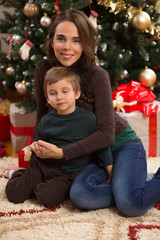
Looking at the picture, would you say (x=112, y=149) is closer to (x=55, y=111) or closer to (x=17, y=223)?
(x=55, y=111)

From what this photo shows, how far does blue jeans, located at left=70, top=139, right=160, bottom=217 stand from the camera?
143 cm

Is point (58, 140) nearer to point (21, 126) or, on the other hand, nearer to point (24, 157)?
point (24, 157)

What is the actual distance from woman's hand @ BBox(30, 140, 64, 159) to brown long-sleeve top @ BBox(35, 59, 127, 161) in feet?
0.10

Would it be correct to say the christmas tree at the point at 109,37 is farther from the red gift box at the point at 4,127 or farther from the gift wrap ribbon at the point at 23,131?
the red gift box at the point at 4,127

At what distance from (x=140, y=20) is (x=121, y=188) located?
4.14 feet

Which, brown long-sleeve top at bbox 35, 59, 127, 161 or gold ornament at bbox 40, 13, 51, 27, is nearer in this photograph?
brown long-sleeve top at bbox 35, 59, 127, 161

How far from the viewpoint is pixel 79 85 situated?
158 cm

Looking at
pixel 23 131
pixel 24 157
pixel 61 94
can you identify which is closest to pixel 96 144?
pixel 61 94

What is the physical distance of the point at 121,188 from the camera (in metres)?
1.46

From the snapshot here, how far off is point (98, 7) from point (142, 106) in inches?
34.4

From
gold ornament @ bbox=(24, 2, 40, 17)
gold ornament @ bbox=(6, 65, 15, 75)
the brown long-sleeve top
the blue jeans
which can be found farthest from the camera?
gold ornament @ bbox=(6, 65, 15, 75)

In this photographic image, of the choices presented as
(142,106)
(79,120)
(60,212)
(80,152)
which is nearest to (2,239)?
(60,212)

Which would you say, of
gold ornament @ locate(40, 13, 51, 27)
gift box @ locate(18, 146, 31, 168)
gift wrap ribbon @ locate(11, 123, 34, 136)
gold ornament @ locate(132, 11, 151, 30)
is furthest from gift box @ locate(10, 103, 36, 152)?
gold ornament @ locate(132, 11, 151, 30)

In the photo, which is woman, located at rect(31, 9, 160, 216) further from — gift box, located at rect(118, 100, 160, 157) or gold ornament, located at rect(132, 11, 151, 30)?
gold ornament, located at rect(132, 11, 151, 30)
